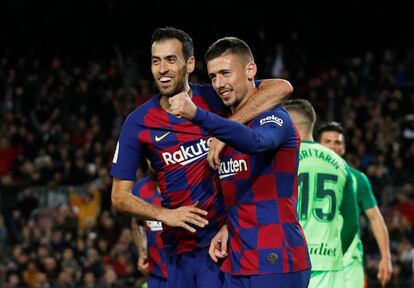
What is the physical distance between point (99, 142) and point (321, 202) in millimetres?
12007

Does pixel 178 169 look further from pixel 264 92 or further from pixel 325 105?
pixel 325 105

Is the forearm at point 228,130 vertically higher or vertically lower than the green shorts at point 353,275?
higher

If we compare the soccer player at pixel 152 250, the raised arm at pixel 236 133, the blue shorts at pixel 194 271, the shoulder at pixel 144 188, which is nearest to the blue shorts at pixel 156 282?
the soccer player at pixel 152 250

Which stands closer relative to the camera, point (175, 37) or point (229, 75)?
point (229, 75)

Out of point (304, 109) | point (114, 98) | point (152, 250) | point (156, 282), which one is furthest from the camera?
point (114, 98)

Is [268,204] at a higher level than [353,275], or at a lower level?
higher

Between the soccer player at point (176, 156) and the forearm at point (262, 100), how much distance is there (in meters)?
0.01

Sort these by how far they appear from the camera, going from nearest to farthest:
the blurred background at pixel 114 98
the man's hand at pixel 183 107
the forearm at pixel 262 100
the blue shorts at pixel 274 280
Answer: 1. the man's hand at pixel 183 107
2. the blue shorts at pixel 274 280
3. the forearm at pixel 262 100
4. the blurred background at pixel 114 98

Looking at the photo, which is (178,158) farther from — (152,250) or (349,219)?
(152,250)

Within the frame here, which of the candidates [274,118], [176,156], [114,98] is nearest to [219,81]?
[274,118]

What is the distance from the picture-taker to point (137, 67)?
73.4 feet

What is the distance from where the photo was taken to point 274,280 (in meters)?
5.41

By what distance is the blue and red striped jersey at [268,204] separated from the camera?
17.8ft

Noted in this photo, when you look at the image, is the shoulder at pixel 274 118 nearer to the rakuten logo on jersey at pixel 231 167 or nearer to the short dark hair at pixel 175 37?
the rakuten logo on jersey at pixel 231 167
